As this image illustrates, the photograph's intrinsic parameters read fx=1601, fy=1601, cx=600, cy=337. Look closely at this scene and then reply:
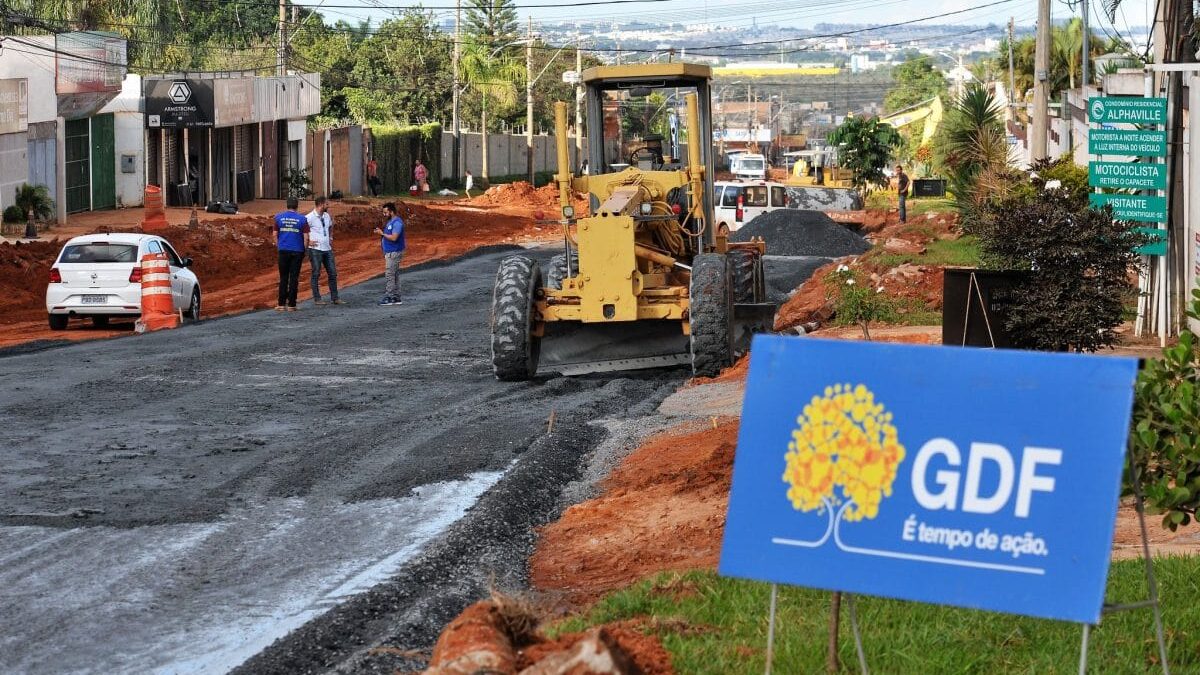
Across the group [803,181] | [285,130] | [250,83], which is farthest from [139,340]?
[803,181]

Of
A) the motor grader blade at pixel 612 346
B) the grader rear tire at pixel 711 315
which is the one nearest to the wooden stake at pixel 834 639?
the grader rear tire at pixel 711 315

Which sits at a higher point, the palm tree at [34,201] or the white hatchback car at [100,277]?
the palm tree at [34,201]

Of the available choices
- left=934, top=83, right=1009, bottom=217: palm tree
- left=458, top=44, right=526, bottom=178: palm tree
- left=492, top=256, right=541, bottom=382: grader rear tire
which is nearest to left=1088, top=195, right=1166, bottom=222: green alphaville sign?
left=492, top=256, right=541, bottom=382: grader rear tire

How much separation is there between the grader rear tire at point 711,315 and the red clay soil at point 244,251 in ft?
34.6

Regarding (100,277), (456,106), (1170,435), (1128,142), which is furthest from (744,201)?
(1170,435)

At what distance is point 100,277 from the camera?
23188 mm

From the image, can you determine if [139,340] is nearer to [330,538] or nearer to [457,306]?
[457,306]

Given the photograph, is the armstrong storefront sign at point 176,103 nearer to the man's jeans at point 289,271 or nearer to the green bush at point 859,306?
the man's jeans at point 289,271

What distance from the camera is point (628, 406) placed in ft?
51.9

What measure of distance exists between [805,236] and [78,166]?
20.0 metres

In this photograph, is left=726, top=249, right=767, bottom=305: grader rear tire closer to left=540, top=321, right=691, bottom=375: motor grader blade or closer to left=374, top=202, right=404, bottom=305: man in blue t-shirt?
left=540, top=321, right=691, bottom=375: motor grader blade

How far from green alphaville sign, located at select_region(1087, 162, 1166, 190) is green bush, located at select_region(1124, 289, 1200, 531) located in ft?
41.4

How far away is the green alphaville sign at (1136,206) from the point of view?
1938 centimetres

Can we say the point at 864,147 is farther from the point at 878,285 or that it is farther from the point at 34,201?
the point at 878,285
